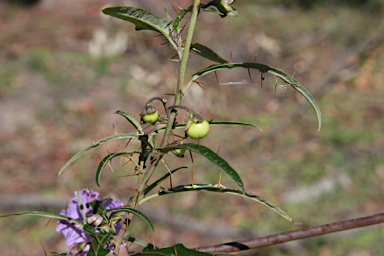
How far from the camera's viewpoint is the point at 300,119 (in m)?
3.72

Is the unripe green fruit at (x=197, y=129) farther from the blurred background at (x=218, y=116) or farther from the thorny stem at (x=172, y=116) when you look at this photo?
the blurred background at (x=218, y=116)

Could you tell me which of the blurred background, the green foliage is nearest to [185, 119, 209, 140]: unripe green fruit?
the green foliage

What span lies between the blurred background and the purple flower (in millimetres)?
1567

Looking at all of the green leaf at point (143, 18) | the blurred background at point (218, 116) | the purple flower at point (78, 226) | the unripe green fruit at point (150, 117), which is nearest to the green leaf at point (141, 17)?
the green leaf at point (143, 18)

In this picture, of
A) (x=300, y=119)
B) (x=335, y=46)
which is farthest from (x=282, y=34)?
(x=300, y=119)

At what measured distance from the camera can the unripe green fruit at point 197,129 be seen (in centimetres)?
51

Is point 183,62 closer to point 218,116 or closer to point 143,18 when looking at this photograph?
point 143,18

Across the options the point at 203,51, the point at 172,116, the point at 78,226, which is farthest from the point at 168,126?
the point at 78,226

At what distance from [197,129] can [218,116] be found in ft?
10.7

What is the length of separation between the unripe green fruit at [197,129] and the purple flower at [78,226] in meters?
0.19

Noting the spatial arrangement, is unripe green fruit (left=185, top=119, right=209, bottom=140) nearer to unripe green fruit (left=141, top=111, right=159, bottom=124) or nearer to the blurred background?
unripe green fruit (left=141, top=111, right=159, bottom=124)

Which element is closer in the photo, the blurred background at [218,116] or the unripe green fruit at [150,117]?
the unripe green fruit at [150,117]

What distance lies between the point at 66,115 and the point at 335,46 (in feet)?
10.6

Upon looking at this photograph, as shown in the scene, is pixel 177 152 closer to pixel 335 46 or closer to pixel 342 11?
pixel 335 46
